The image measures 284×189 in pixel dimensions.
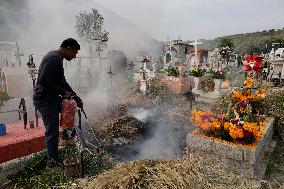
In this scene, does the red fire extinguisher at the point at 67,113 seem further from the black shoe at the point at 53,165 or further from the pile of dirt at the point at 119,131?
the pile of dirt at the point at 119,131

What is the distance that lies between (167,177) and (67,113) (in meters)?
3.19

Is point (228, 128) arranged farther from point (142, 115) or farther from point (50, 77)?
point (142, 115)

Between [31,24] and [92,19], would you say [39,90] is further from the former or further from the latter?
[31,24]

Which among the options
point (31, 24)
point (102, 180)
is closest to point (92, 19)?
point (102, 180)

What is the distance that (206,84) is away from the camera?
51.0ft

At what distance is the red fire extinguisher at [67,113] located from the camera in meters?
5.05

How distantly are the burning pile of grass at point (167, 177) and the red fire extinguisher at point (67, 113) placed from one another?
94.8 inches

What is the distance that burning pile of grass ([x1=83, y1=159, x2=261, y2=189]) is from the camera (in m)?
2.56

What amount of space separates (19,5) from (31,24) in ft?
71.0

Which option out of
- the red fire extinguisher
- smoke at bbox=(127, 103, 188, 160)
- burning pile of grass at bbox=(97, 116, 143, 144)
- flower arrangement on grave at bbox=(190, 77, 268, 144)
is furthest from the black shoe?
flower arrangement on grave at bbox=(190, 77, 268, 144)

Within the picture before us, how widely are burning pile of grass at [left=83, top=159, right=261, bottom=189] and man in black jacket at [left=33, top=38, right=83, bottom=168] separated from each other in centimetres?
194

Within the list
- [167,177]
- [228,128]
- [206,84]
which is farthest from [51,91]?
[206,84]

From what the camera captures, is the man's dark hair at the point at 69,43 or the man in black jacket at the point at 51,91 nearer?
the man in black jacket at the point at 51,91

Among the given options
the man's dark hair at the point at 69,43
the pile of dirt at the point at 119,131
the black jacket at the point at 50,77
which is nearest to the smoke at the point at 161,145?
the pile of dirt at the point at 119,131
